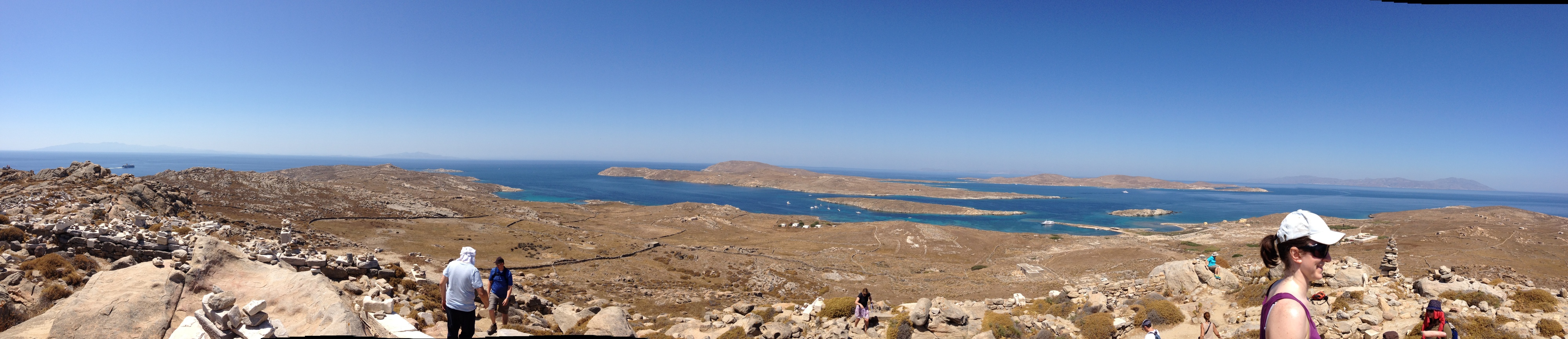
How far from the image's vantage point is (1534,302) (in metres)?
Answer: 10.9

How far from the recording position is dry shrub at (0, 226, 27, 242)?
11391mm

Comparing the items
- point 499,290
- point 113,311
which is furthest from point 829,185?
point 113,311

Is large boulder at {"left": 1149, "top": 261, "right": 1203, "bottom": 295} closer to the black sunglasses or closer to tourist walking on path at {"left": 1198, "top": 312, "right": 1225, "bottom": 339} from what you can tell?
tourist walking on path at {"left": 1198, "top": 312, "right": 1225, "bottom": 339}

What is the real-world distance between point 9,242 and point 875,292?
27.1 meters

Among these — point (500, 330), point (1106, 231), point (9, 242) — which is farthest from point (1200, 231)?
point (9, 242)

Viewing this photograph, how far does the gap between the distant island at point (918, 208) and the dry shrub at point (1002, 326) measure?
80678 mm

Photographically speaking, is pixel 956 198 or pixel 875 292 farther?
pixel 956 198

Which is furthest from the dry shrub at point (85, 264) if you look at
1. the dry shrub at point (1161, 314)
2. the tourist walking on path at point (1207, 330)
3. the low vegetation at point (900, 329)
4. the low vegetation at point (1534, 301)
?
the low vegetation at point (1534, 301)

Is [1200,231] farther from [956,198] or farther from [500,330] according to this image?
[500,330]

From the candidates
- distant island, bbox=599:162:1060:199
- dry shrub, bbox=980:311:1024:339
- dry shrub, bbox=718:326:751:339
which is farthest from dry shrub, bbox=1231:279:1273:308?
distant island, bbox=599:162:1060:199

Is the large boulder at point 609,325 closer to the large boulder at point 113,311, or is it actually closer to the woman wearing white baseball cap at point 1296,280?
the large boulder at point 113,311

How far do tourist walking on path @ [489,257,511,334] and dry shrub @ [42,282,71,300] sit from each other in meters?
7.36

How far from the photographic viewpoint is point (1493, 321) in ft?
33.0

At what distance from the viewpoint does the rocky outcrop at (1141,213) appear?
9569 cm
